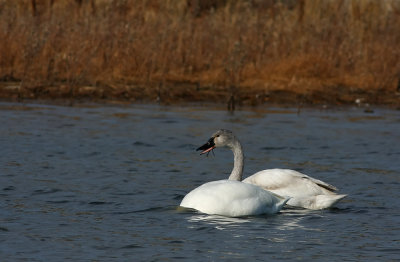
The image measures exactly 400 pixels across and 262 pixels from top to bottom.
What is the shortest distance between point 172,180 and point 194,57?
32.1 feet

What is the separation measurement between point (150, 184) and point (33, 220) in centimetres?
243

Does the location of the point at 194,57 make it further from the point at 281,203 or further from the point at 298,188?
the point at 281,203

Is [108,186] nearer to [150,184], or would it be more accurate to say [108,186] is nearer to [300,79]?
[150,184]

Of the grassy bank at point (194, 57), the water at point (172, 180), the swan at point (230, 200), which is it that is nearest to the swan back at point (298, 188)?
the water at point (172, 180)

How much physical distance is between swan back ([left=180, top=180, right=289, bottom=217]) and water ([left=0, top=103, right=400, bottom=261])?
10cm

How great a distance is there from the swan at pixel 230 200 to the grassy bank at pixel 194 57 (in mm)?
8691

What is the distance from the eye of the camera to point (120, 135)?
46.1 ft

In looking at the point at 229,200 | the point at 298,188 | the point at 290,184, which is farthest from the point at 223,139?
the point at 229,200

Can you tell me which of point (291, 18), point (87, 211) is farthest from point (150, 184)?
point (291, 18)

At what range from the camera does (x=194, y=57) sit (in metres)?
20.1

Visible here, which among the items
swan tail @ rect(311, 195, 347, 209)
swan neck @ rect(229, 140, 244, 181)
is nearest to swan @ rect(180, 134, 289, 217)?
swan tail @ rect(311, 195, 347, 209)

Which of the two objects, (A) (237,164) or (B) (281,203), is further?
(A) (237,164)

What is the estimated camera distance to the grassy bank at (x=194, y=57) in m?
18.5

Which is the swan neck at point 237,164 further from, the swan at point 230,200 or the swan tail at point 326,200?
the swan at point 230,200
